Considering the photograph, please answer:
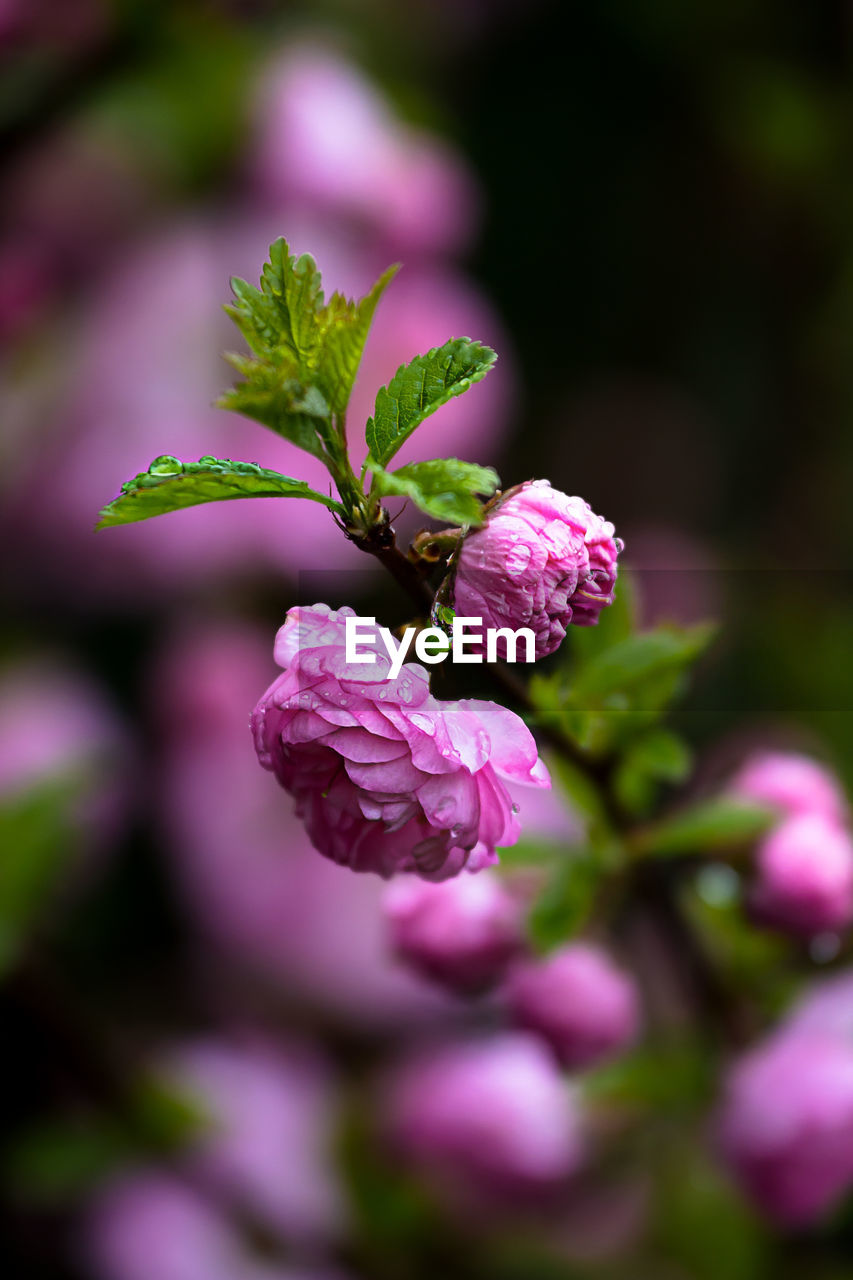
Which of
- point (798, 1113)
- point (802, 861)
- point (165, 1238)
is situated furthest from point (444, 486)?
point (165, 1238)

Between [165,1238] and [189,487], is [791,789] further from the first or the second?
[165,1238]

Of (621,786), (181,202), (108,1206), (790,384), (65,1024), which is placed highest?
(181,202)

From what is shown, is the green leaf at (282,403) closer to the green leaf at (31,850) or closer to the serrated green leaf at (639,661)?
the serrated green leaf at (639,661)

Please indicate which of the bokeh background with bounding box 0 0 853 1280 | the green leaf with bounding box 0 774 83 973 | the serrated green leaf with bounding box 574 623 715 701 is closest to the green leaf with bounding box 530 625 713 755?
the serrated green leaf with bounding box 574 623 715 701

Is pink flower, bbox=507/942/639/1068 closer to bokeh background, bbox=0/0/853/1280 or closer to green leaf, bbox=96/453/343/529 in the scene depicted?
bokeh background, bbox=0/0/853/1280

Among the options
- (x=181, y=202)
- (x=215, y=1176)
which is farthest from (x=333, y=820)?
(x=181, y=202)

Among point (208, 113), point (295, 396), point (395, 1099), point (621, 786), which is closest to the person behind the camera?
point (295, 396)

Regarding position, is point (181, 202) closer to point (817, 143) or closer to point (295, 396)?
point (817, 143)
